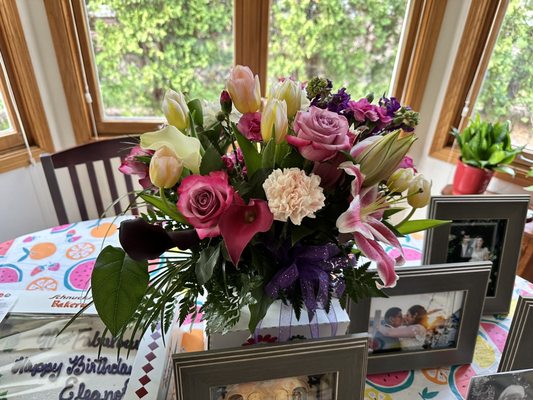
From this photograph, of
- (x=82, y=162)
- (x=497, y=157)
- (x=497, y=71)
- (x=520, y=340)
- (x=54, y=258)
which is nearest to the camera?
(x=520, y=340)

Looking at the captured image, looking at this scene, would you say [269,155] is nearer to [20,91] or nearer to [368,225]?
[368,225]

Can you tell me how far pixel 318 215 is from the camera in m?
0.48

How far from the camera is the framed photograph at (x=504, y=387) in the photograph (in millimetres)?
560

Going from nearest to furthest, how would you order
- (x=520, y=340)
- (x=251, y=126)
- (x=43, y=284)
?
(x=251, y=126), (x=520, y=340), (x=43, y=284)

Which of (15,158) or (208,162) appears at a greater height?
(208,162)

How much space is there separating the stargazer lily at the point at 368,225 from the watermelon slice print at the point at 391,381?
355 mm

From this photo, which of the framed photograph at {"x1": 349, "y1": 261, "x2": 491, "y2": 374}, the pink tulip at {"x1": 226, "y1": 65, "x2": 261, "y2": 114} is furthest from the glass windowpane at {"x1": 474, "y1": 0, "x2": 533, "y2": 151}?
the pink tulip at {"x1": 226, "y1": 65, "x2": 261, "y2": 114}

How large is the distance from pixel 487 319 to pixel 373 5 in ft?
5.39

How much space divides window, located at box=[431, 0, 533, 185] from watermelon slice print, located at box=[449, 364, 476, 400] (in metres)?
1.32

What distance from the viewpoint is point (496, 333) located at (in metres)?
0.83

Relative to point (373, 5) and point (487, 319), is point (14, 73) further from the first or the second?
point (487, 319)

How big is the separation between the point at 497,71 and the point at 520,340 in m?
1.65

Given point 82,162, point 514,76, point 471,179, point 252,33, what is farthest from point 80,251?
point 514,76

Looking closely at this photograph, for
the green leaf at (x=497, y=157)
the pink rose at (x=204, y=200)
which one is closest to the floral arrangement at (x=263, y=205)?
the pink rose at (x=204, y=200)
